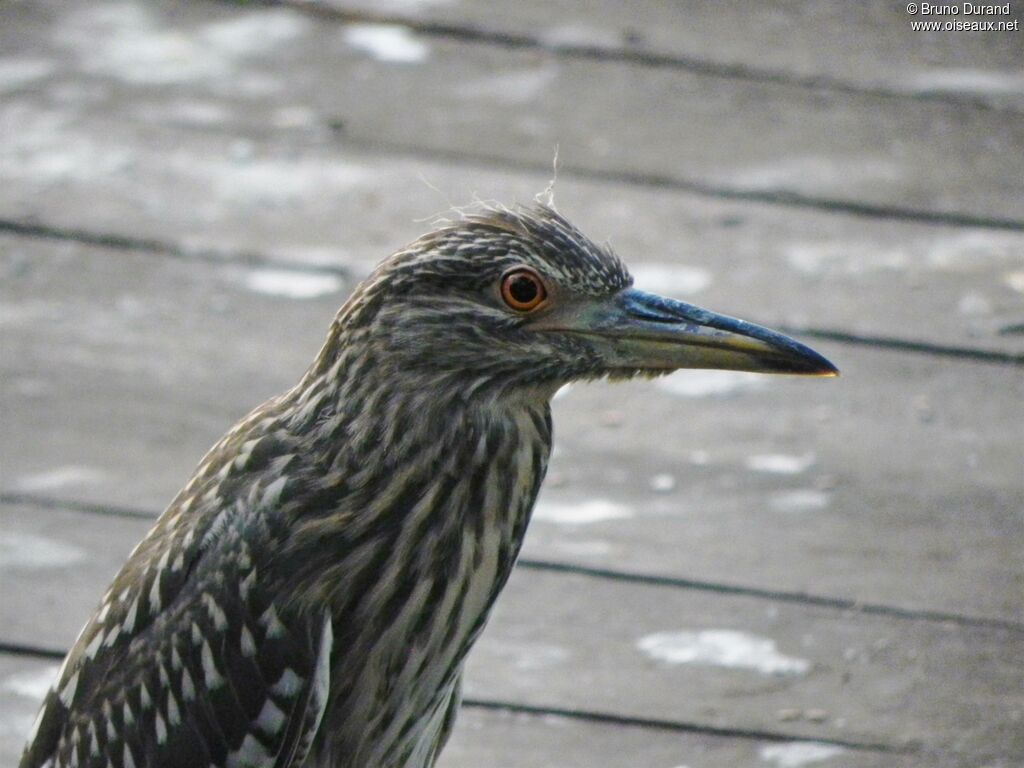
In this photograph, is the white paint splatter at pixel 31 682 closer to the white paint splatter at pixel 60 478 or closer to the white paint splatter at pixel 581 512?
the white paint splatter at pixel 60 478

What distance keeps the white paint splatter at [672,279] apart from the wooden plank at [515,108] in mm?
409

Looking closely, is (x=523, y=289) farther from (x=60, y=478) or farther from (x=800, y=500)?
(x=60, y=478)

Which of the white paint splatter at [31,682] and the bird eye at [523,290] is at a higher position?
the bird eye at [523,290]

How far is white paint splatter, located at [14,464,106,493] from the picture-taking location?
3.67m

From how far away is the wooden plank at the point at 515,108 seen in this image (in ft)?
15.5

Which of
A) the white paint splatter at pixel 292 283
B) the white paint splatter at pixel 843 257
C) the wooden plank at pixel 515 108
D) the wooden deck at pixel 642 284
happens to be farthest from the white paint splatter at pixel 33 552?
the white paint splatter at pixel 843 257

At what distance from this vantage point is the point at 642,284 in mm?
4230

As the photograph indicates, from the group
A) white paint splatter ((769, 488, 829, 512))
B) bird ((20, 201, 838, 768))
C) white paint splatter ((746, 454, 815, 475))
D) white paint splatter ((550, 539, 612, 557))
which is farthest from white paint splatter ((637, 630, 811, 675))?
bird ((20, 201, 838, 768))

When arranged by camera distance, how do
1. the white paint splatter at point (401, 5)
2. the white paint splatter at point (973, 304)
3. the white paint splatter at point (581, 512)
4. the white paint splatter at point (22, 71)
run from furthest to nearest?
the white paint splatter at point (401, 5)
the white paint splatter at point (22, 71)
the white paint splatter at point (973, 304)
the white paint splatter at point (581, 512)

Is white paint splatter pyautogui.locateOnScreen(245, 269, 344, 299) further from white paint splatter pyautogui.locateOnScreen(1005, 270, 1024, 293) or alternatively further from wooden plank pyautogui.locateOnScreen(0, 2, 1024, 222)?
white paint splatter pyautogui.locateOnScreen(1005, 270, 1024, 293)

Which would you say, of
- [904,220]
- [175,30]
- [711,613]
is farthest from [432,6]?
[711,613]

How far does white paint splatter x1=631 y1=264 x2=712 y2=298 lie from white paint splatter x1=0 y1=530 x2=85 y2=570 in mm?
1287

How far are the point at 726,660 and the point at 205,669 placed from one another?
0.95 m

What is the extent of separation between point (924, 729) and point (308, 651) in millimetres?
1018
